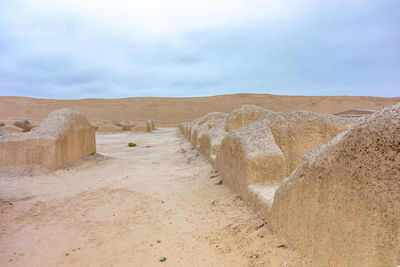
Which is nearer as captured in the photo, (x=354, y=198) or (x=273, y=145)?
(x=354, y=198)

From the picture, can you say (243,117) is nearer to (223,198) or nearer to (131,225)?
(223,198)

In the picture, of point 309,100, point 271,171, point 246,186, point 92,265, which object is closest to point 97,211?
point 92,265

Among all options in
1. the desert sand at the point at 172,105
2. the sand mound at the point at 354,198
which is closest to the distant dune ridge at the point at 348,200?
the sand mound at the point at 354,198

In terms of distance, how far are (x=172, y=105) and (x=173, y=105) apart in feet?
0.52

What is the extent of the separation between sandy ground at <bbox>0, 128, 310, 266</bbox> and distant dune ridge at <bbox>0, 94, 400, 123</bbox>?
1345 inches

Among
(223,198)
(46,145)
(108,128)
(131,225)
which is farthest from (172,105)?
(131,225)

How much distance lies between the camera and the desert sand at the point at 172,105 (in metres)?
39.6

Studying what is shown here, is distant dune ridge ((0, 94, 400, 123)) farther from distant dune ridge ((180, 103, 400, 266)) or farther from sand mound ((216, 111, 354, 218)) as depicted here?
distant dune ridge ((180, 103, 400, 266))

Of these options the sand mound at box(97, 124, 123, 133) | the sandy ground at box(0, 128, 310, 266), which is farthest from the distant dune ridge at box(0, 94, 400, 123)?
the sandy ground at box(0, 128, 310, 266)

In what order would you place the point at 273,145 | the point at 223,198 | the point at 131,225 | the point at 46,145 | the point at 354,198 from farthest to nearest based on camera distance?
the point at 46,145 < the point at 223,198 < the point at 273,145 < the point at 131,225 < the point at 354,198

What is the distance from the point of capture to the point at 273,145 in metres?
3.21

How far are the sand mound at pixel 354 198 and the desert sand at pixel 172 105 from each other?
3661 centimetres

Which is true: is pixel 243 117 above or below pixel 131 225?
above

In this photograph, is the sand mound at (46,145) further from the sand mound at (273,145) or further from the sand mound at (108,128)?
the sand mound at (108,128)
